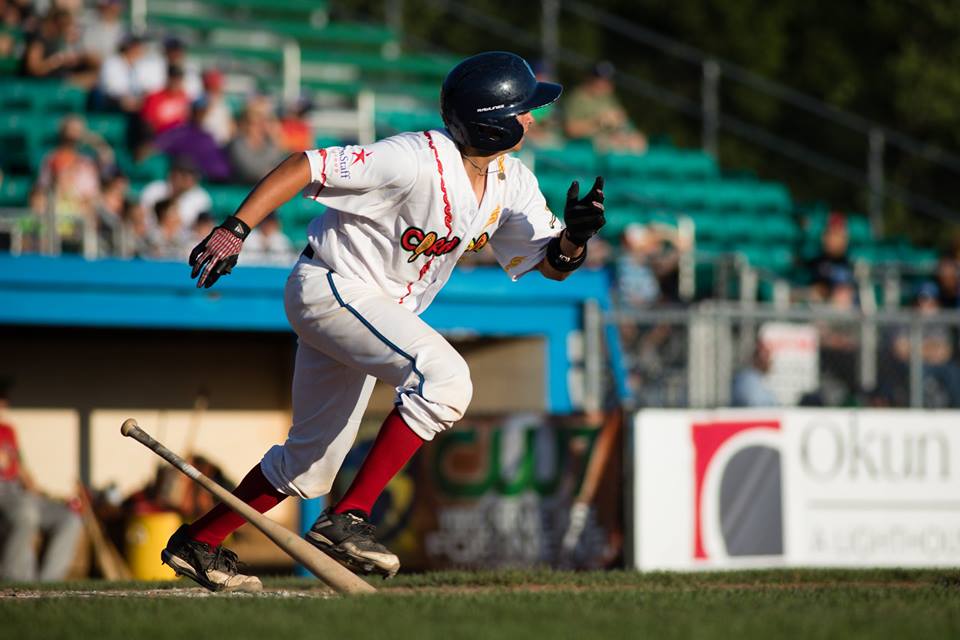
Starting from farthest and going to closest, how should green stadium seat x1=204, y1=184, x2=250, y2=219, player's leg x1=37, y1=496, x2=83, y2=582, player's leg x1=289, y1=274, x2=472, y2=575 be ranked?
green stadium seat x1=204, y1=184, x2=250, y2=219 → player's leg x1=37, y1=496, x2=83, y2=582 → player's leg x1=289, y1=274, x2=472, y2=575

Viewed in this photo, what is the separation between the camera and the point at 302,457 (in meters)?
5.87

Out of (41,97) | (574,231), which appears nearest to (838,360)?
(574,231)

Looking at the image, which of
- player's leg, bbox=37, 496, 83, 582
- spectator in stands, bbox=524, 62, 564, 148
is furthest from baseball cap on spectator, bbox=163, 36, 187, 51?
player's leg, bbox=37, 496, 83, 582

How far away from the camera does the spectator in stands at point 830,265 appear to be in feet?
43.4

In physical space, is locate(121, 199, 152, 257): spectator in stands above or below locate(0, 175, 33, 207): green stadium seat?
below

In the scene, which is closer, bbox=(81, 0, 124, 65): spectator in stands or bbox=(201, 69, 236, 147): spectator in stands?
bbox=(201, 69, 236, 147): spectator in stands

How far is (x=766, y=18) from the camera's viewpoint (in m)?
29.3

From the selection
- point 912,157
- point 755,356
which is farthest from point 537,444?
point 912,157

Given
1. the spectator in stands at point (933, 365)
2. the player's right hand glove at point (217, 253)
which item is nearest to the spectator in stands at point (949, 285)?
the spectator in stands at point (933, 365)

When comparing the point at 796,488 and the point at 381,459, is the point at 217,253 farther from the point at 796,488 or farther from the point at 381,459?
the point at 796,488

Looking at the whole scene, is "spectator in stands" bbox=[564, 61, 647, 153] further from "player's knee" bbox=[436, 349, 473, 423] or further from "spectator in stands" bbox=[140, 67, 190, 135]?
"player's knee" bbox=[436, 349, 473, 423]

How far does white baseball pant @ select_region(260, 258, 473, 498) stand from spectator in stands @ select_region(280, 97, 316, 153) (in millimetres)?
7786

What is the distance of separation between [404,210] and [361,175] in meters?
0.25

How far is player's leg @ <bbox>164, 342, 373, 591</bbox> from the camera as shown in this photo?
586cm
